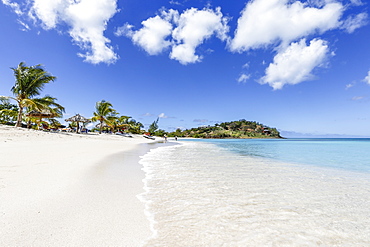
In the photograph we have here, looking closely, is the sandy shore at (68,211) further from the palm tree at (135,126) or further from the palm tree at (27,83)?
the palm tree at (135,126)

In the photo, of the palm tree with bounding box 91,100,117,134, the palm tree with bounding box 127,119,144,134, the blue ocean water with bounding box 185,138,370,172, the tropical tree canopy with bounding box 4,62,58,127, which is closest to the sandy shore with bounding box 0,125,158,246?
the blue ocean water with bounding box 185,138,370,172

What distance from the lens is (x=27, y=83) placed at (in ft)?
70.7

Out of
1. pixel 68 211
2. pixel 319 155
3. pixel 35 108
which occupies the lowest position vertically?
pixel 319 155

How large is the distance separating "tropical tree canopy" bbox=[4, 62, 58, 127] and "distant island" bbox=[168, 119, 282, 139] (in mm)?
85019

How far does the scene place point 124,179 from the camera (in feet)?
16.8

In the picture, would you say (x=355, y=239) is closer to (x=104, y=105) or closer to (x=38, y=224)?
(x=38, y=224)

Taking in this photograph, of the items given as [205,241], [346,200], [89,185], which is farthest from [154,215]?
[346,200]

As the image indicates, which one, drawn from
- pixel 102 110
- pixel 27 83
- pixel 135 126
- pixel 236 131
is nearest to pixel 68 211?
pixel 27 83

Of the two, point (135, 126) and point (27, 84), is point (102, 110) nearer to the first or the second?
point (27, 84)

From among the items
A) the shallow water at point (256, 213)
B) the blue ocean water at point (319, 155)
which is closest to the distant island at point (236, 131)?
the blue ocean water at point (319, 155)

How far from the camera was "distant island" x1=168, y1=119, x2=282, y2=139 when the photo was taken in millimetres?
110000

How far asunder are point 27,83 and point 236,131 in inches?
4422

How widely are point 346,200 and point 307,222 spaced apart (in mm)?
1957

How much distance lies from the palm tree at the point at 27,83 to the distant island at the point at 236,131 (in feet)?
279
